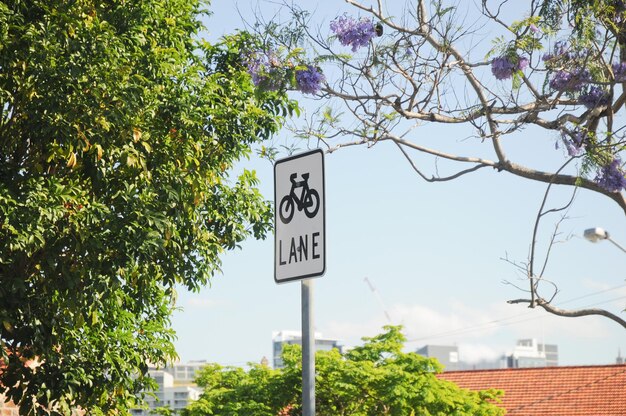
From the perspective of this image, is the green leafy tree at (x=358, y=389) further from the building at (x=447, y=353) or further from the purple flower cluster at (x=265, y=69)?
the building at (x=447, y=353)

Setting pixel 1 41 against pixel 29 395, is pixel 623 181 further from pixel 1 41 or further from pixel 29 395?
pixel 29 395

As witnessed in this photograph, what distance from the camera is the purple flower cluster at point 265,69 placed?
11219 mm

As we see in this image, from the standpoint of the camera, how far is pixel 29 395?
15914 millimetres

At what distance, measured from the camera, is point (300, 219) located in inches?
260

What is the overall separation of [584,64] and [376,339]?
20385mm

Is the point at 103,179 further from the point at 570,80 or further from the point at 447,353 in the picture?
the point at 447,353

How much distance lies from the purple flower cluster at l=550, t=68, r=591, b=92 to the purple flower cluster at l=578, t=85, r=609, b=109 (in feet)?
0.37

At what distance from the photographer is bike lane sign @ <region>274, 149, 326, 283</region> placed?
6453 millimetres

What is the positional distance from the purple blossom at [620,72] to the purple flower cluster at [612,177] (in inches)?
29.9

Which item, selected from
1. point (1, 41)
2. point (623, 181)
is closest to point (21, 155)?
point (1, 41)

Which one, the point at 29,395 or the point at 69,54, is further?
the point at 29,395

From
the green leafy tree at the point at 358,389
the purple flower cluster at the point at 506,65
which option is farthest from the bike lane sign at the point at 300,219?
→ the green leafy tree at the point at 358,389

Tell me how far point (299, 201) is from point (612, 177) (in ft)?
16.6

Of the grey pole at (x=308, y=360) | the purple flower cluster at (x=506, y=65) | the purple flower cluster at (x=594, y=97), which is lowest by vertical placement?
the grey pole at (x=308, y=360)
